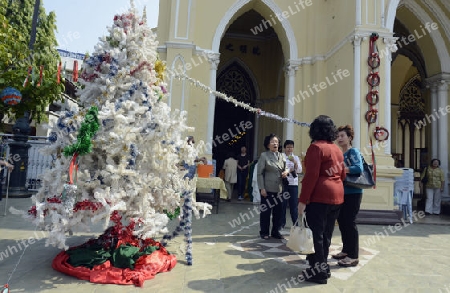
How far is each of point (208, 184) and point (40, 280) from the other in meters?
4.02

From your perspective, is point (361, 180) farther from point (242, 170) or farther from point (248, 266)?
point (242, 170)

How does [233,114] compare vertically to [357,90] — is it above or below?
above

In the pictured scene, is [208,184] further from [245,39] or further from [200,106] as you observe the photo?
[245,39]

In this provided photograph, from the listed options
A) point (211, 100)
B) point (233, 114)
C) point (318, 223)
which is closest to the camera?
point (318, 223)

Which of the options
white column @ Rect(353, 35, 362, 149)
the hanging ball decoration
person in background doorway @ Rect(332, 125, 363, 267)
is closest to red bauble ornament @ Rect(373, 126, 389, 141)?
white column @ Rect(353, 35, 362, 149)

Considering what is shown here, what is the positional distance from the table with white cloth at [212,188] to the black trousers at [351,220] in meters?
3.35

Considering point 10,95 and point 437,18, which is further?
point 437,18

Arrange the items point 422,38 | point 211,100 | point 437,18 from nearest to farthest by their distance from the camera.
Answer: point 211,100 < point 437,18 < point 422,38

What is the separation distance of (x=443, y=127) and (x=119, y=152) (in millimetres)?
10474

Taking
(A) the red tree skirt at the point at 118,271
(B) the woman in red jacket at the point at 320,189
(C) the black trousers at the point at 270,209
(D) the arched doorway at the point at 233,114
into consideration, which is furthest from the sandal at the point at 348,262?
(D) the arched doorway at the point at 233,114

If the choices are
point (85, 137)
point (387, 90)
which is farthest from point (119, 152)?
point (387, 90)

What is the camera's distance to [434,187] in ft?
28.9

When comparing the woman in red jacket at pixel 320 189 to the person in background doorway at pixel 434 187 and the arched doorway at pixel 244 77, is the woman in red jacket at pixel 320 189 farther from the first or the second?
the arched doorway at pixel 244 77

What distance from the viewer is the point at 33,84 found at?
7664 millimetres
